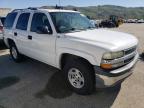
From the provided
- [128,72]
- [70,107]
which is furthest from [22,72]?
[128,72]

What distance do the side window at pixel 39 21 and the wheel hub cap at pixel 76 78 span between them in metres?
1.24

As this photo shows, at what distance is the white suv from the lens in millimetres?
3797

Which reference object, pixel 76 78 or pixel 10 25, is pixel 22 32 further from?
pixel 76 78

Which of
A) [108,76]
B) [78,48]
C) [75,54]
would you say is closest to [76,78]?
[75,54]

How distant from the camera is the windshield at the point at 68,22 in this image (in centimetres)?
482

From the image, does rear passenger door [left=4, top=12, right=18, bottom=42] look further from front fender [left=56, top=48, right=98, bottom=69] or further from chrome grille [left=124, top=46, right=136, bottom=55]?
chrome grille [left=124, top=46, right=136, bottom=55]

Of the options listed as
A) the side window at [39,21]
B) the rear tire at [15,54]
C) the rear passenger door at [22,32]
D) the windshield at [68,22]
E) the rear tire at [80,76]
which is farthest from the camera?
the rear tire at [15,54]

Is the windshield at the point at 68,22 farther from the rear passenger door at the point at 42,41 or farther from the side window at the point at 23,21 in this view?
the side window at the point at 23,21

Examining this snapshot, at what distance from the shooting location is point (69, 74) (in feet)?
15.1

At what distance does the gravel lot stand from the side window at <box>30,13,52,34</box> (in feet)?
4.82

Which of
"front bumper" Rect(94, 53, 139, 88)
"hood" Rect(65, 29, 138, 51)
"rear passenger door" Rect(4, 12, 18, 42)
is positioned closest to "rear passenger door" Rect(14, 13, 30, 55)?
"rear passenger door" Rect(4, 12, 18, 42)

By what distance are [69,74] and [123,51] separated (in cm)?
142

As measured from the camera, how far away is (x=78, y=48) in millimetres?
4105

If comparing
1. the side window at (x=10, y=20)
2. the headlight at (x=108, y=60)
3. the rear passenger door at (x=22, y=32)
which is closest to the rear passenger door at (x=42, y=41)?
the rear passenger door at (x=22, y=32)
